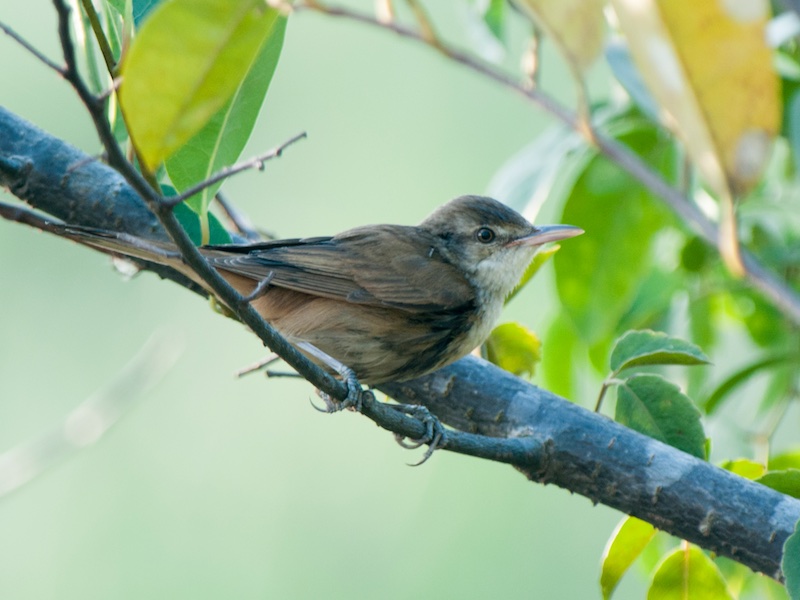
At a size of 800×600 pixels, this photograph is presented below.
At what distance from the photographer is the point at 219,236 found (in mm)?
3143

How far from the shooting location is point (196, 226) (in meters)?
2.98

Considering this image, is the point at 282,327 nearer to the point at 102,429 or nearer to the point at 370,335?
the point at 370,335

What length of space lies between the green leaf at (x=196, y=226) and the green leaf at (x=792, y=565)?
180 cm

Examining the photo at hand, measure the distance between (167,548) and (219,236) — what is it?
190 inches

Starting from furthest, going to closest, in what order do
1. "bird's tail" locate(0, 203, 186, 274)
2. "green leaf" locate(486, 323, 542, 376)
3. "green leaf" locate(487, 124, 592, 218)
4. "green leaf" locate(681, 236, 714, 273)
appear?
"green leaf" locate(681, 236, 714, 273) < "green leaf" locate(487, 124, 592, 218) < "green leaf" locate(486, 323, 542, 376) < "bird's tail" locate(0, 203, 186, 274)

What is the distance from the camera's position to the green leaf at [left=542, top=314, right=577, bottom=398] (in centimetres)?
380

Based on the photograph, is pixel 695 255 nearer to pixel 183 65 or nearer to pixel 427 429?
pixel 427 429

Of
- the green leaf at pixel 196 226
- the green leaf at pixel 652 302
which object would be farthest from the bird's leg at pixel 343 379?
the green leaf at pixel 652 302

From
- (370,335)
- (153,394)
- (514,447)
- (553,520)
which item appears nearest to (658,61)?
(514,447)

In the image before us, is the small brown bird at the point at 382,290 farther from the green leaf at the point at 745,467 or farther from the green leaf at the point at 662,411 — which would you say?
the green leaf at the point at 745,467

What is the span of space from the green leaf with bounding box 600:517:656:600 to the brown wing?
1.16 metres

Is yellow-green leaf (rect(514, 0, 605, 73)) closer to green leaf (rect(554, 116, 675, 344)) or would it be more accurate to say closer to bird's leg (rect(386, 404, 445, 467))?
bird's leg (rect(386, 404, 445, 467))

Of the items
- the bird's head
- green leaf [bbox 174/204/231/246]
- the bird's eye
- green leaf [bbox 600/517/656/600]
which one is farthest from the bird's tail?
the bird's eye

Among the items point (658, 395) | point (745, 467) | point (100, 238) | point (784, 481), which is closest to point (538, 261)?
point (658, 395)
